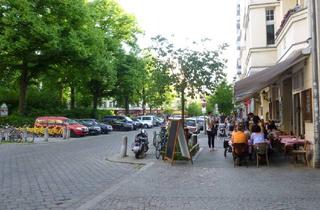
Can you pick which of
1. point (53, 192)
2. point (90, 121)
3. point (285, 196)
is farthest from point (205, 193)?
point (90, 121)

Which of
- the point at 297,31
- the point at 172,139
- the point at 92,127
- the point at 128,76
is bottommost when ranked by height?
the point at 172,139

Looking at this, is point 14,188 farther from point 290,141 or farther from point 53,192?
point 290,141

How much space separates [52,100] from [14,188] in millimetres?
47856

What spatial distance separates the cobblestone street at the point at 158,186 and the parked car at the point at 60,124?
937 inches

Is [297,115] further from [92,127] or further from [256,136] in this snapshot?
[92,127]

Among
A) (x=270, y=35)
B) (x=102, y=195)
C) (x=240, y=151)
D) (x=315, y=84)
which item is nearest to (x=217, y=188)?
(x=102, y=195)

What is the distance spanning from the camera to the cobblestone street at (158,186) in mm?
9633

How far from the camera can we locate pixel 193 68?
22094 mm

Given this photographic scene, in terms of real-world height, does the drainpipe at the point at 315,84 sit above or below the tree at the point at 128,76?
below

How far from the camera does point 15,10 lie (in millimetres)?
41438

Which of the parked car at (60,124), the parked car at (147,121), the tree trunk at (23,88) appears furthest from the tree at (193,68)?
the parked car at (147,121)

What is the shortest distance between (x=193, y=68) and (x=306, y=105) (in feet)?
20.0

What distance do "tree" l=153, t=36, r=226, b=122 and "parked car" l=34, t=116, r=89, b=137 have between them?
65.7 feet

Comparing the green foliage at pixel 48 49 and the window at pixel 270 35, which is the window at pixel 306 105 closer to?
the window at pixel 270 35
